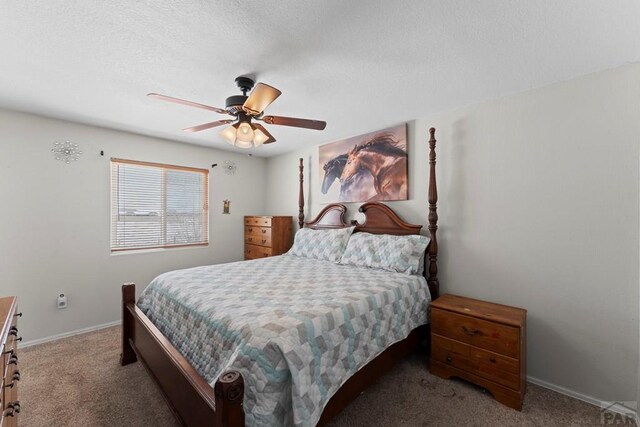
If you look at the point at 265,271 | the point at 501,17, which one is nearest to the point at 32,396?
the point at 265,271

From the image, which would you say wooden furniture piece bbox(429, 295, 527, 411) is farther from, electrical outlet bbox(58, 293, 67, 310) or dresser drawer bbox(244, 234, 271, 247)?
electrical outlet bbox(58, 293, 67, 310)

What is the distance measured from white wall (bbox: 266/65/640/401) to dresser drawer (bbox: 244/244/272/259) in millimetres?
2393

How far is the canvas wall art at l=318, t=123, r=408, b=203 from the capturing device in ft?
9.80

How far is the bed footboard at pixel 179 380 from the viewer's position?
104 centimetres

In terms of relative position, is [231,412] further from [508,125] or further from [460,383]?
[508,125]

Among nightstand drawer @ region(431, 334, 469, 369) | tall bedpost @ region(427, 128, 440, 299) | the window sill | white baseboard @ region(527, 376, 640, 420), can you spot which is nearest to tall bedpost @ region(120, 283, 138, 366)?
the window sill

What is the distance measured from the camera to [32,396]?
194 centimetres

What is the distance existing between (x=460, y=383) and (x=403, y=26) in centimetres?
→ 250

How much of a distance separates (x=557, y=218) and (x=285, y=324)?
215 cm

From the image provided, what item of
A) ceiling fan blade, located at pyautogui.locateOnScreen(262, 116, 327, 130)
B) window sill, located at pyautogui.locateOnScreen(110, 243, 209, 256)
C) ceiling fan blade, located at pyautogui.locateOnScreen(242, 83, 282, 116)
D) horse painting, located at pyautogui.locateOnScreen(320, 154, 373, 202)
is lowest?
window sill, located at pyautogui.locateOnScreen(110, 243, 209, 256)

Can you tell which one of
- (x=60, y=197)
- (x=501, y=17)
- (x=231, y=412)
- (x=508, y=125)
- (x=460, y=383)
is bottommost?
(x=460, y=383)

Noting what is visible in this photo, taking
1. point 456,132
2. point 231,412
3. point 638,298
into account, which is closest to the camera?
point 231,412

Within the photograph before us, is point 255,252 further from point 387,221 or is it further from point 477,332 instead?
point 477,332

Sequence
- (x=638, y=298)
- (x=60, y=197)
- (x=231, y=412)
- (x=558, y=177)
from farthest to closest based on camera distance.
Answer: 1. (x=60, y=197)
2. (x=558, y=177)
3. (x=638, y=298)
4. (x=231, y=412)
